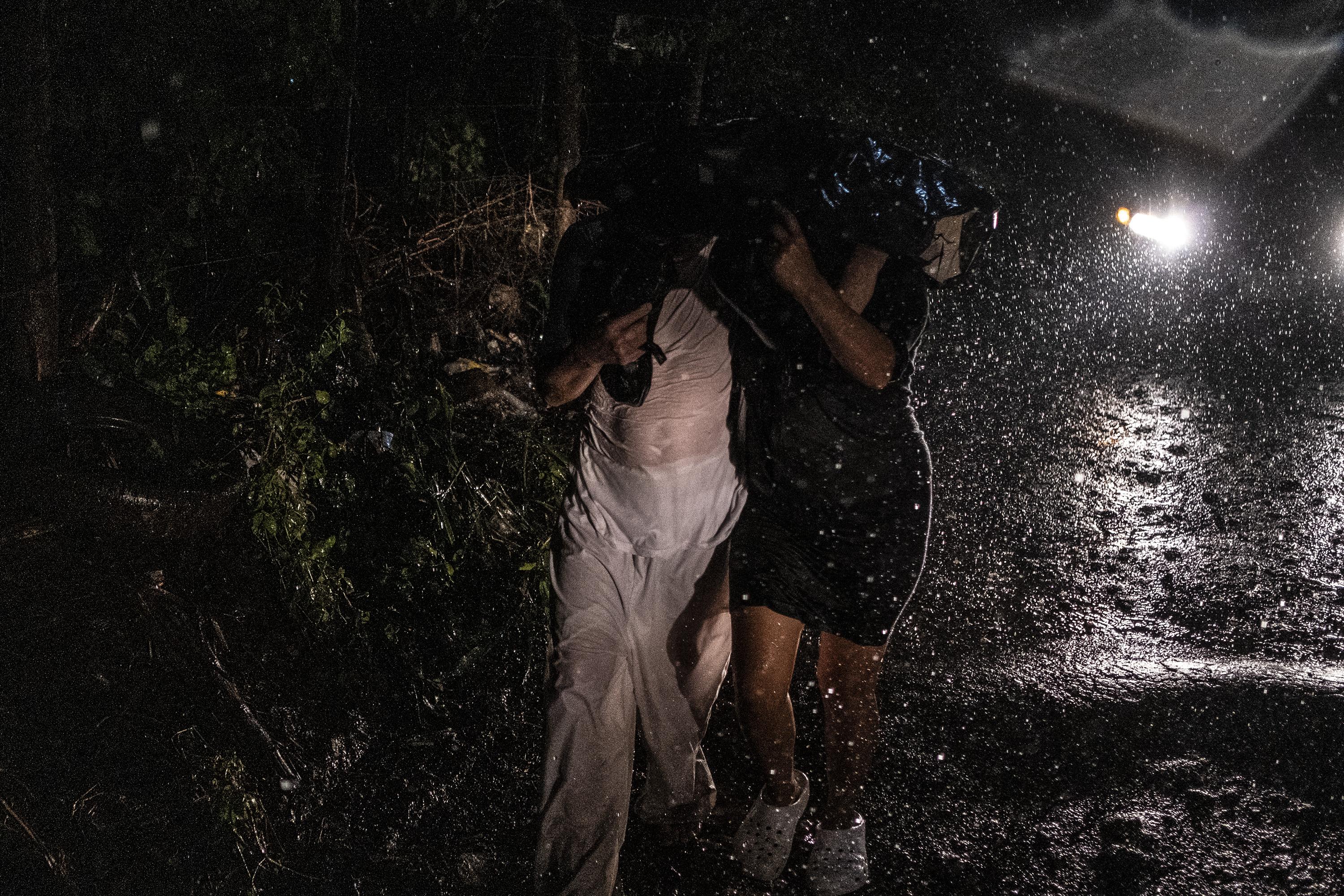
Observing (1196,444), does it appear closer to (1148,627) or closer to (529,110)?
(1148,627)

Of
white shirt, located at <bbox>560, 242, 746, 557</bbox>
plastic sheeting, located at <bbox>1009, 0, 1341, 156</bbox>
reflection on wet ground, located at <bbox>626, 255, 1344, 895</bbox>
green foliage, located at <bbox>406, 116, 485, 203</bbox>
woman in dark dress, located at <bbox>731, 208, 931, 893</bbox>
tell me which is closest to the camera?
woman in dark dress, located at <bbox>731, 208, 931, 893</bbox>

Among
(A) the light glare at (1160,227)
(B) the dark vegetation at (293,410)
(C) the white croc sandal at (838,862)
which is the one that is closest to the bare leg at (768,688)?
(C) the white croc sandal at (838,862)

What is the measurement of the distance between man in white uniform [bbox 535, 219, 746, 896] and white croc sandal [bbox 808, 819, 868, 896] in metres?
0.42

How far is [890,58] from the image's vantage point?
19.3 feet

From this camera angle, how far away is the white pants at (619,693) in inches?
Result: 92.7

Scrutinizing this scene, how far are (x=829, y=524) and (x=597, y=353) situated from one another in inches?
28.0

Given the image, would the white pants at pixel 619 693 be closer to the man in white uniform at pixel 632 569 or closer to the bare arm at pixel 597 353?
the man in white uniform at pixel 632 569

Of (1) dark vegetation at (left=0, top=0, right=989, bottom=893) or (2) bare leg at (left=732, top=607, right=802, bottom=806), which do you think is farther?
(1) dark vegetation at (left=0, top=0, right=989, bottom=893)

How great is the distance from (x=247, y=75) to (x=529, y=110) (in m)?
1.41

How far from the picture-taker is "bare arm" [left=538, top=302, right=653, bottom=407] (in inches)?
90.3

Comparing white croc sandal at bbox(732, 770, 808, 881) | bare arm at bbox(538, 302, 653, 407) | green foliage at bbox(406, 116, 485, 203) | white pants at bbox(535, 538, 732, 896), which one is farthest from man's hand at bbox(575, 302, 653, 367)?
green foliage at bbox(406, 116, 485, 203)

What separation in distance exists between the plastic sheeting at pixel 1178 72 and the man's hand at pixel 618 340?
23.8 feet

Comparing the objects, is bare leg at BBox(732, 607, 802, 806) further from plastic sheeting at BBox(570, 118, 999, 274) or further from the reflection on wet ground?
plastic sheeting at BBox(570, 118, 999, 274)

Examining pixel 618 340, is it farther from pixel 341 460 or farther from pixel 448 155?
pixel 448 155
